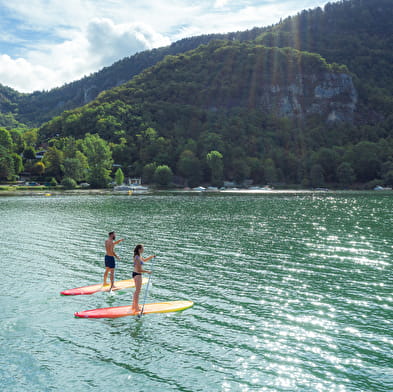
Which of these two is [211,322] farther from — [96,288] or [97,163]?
[97,163]

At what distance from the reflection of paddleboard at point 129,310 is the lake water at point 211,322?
1.23 ft

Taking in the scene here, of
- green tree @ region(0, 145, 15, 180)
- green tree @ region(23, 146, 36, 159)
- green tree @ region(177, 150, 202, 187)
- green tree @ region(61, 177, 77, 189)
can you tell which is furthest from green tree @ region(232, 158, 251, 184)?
green tree @ region(0, 145, 15, 180)

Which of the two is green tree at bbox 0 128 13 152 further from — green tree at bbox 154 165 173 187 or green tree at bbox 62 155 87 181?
green tree at bbox 154 165 173 187

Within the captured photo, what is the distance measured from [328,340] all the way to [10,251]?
92.3 feet

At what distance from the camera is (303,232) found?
45344 mm

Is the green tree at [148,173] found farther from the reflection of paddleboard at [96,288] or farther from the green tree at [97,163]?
the reflection of paddleboard at [96,288]

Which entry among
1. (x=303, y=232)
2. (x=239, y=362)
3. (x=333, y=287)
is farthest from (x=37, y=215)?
(x=239, y=362)

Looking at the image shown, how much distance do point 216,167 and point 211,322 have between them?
571 feet

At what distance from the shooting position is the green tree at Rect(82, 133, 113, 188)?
6117 inches

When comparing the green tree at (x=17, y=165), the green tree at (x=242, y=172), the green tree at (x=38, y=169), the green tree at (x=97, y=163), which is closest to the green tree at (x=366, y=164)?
the green tree at (x=242, y=172)

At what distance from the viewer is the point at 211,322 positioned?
1759 centimetres

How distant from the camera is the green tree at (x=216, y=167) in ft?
621

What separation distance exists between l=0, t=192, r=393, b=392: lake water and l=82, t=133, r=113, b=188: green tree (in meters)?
121

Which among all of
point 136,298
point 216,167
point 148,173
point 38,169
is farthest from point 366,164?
point 136,298
